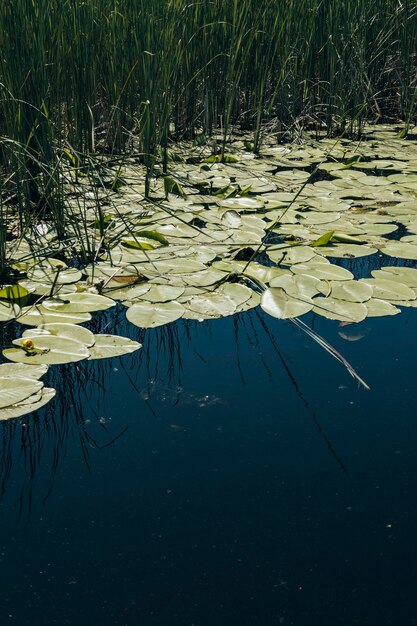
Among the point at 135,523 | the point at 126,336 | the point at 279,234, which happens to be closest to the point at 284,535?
the point at 135,523

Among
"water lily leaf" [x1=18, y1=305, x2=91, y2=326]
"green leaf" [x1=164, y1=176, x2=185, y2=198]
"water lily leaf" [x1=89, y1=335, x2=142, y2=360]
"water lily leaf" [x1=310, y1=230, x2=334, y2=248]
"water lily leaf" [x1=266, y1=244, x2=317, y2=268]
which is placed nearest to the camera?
"water lily leaf" [x1=89, y1=335, x2=142, y2=360]

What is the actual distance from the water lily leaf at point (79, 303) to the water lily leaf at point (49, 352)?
17 cm

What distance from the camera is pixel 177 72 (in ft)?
12.8

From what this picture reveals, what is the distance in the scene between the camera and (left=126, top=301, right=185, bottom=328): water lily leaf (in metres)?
2.12

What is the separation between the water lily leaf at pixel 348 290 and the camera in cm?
228

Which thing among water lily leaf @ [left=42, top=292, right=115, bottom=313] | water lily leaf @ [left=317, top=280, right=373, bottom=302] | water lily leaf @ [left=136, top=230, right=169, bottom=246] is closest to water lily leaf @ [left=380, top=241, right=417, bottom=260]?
water lily leaf @ [left=317, top=280, right=373, bottom=302]

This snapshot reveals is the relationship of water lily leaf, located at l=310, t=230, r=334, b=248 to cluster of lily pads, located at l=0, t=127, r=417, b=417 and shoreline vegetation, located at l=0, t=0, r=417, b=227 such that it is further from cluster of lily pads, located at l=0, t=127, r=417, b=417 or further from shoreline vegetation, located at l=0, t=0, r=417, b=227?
shoreline vegetation, located at l=0, t=0, r=417, b=227

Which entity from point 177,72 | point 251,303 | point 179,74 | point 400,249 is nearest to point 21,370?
point 251,303

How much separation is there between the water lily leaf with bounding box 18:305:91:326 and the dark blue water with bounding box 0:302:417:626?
0.22m

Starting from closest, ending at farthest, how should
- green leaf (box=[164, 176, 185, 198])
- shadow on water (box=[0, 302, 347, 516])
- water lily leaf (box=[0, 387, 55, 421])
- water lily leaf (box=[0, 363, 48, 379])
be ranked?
1. shadow on water (box=[0, 302, 347, 516])
2. water lily leaf (box=[0, 387, 55, 421])
3. water lily leaf (box=[0, 363, 48, 379])
4. green leaf (box=[164, 176, 185, 198])

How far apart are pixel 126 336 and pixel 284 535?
863 mm

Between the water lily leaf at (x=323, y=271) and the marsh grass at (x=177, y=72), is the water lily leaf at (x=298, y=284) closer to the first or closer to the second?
the water lily leaf at (x=323, y=271)

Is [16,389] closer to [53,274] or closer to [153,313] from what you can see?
[153,313]

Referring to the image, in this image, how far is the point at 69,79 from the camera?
3418mm
